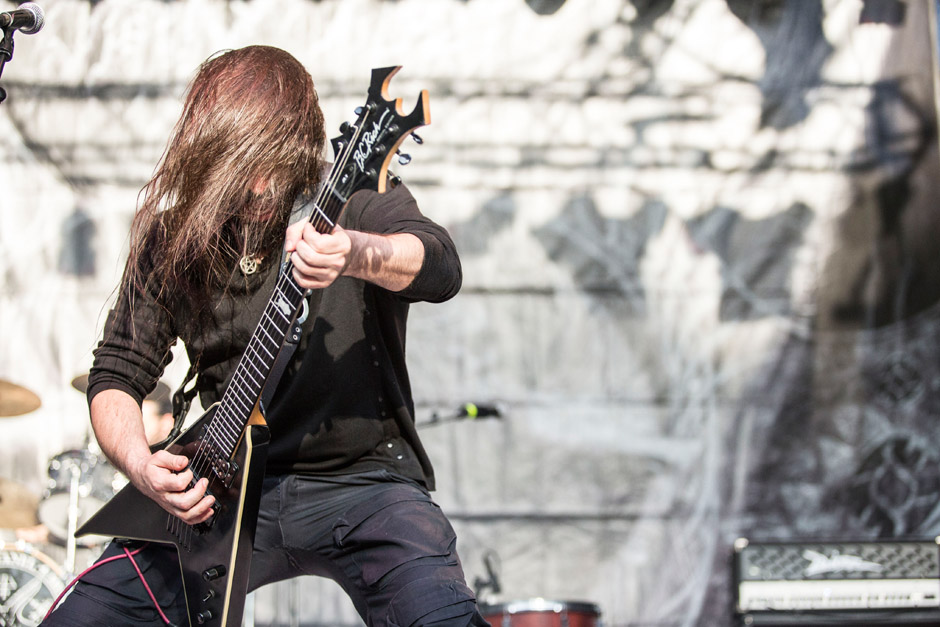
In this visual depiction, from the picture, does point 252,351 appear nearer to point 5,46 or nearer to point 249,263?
point 249,263

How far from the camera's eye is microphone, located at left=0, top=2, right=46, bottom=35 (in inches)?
75.5

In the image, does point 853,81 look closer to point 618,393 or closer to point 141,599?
point 618,393

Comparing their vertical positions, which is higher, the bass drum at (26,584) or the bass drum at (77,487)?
the bass drum at (77,487)

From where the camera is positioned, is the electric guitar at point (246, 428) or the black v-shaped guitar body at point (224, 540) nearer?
the electric guitar at point (246, 428)

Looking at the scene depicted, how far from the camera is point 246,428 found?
5.30ft

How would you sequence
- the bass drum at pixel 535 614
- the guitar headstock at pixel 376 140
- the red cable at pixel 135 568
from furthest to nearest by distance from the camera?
1. the bass drum at pixel 535 614
2. the red cable at pixel 135 568
3. the guitar headstock at pixel 376 140

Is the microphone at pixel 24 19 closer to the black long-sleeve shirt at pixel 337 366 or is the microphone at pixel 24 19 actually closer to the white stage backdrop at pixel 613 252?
the black long-sleeve shirt at pixel 337 366

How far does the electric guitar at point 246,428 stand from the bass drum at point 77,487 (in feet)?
6.59

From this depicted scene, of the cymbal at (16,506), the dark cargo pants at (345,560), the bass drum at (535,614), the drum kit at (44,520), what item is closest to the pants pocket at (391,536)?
the dark cargo pants at (345,560)

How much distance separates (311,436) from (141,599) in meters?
0.48

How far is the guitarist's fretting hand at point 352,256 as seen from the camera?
136 centimetres

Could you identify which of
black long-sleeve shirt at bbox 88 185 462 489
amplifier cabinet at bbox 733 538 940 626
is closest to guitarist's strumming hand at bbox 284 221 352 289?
black long-sleeve shirt at bbox 88 185 462 489

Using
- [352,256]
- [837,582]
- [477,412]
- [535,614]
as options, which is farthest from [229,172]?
[837,582]

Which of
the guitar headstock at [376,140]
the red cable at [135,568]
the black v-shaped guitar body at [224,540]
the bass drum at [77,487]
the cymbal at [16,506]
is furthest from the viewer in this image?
the cymbal at [16,506]
